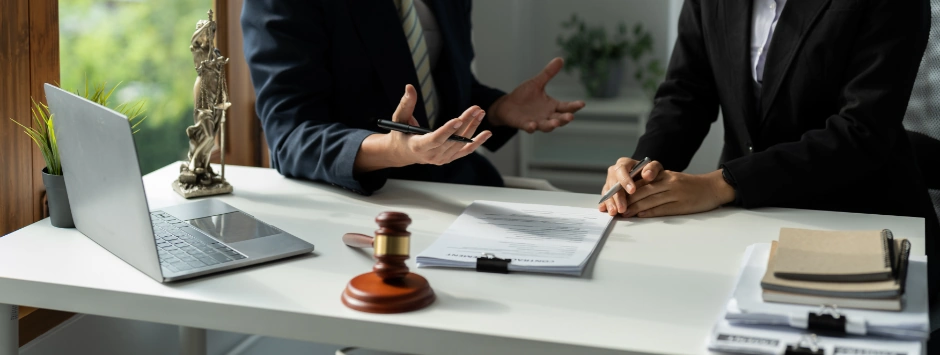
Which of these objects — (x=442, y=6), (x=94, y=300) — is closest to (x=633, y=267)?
(x=94, y=300)

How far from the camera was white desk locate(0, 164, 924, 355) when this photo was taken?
1008mm

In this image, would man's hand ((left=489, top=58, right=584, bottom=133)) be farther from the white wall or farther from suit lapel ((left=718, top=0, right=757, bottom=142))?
the white wall

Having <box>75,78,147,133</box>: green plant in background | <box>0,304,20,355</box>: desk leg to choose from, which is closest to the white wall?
<box>75,78,147,133</box>: green plant in background

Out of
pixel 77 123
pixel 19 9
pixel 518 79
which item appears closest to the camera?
pixel 77 123

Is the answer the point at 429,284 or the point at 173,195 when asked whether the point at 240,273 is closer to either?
the point at 429,284

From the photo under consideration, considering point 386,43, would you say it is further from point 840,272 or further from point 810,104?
point 840,272

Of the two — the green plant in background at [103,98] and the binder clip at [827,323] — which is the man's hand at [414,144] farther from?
the binder clip at [827,323]

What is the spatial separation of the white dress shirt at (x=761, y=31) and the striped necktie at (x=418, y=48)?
0.64 meters

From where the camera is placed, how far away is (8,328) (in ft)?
4.00

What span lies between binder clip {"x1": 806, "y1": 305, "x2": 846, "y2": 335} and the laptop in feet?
2.13

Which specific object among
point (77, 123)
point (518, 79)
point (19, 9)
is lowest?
point (518, 79)

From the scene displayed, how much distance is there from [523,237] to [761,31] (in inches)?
30.0

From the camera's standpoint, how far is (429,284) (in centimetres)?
113

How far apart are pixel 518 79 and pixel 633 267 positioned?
9.59ft
